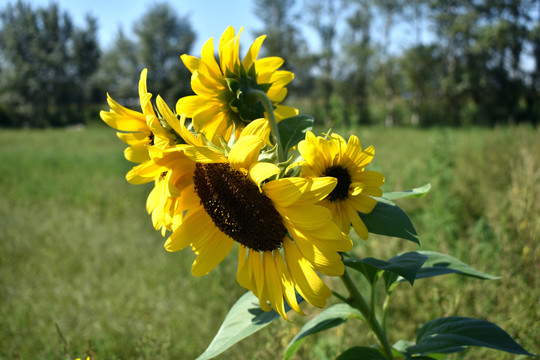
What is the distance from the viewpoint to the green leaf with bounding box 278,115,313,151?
0.79 metres

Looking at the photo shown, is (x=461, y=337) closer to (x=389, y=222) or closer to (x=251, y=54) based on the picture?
(x=389, y=222)

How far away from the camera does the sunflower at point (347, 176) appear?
2.19 ft

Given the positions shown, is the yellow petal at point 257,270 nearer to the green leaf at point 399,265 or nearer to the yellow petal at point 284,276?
the yellow petal at point 284,276

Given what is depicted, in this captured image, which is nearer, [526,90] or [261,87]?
[261,87]

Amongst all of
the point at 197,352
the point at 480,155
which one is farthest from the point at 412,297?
the point at 480,155

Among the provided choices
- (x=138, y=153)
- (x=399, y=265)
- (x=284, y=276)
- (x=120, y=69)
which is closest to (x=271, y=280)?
(x=284, y=276)

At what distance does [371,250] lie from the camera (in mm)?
2730

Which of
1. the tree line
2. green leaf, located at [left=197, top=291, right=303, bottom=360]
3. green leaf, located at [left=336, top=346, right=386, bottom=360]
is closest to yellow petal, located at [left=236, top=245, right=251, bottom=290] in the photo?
green leaf, located at [left=197, top=291, right=303, bottom=360]

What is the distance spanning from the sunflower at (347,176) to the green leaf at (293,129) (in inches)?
3.5

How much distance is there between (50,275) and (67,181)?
447 cm

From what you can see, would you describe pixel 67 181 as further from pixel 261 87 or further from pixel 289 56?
pixel 289 56

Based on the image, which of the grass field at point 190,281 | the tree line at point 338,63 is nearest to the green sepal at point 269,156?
the grass field at point 190,281

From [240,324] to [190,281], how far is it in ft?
7.42

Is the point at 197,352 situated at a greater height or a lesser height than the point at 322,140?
lesser
